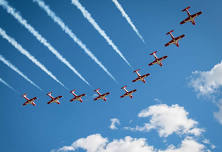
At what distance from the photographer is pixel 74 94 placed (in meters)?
69.2

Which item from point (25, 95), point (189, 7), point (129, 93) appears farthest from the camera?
point (129, 93)

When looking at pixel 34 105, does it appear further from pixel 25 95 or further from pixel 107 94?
pixel 107 94

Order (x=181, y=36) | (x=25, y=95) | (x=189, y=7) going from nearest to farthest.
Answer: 1. (x=189, y=7)
2. (x=181, y=36)
3. (x=25, y=95)

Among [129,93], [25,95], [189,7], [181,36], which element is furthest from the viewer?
[129,93]

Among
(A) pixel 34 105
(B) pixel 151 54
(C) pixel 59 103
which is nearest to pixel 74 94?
(C) pixel 59 103

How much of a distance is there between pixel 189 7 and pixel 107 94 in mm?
32165

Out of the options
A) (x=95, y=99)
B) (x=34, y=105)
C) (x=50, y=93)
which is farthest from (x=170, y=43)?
(x=34, y=105)

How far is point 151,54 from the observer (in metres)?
64.4

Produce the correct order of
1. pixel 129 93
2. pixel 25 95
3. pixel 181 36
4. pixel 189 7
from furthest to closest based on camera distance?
pixel 129 93 < pixel 25 95 < pixel 181 36 < pixel 189 7

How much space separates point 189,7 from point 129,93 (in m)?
29.1

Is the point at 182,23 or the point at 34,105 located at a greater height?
the point at 182,23

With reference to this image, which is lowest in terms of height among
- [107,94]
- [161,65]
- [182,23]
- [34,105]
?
[34,105]

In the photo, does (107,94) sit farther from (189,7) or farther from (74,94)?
(189,7)

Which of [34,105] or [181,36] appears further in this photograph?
[34,105]
